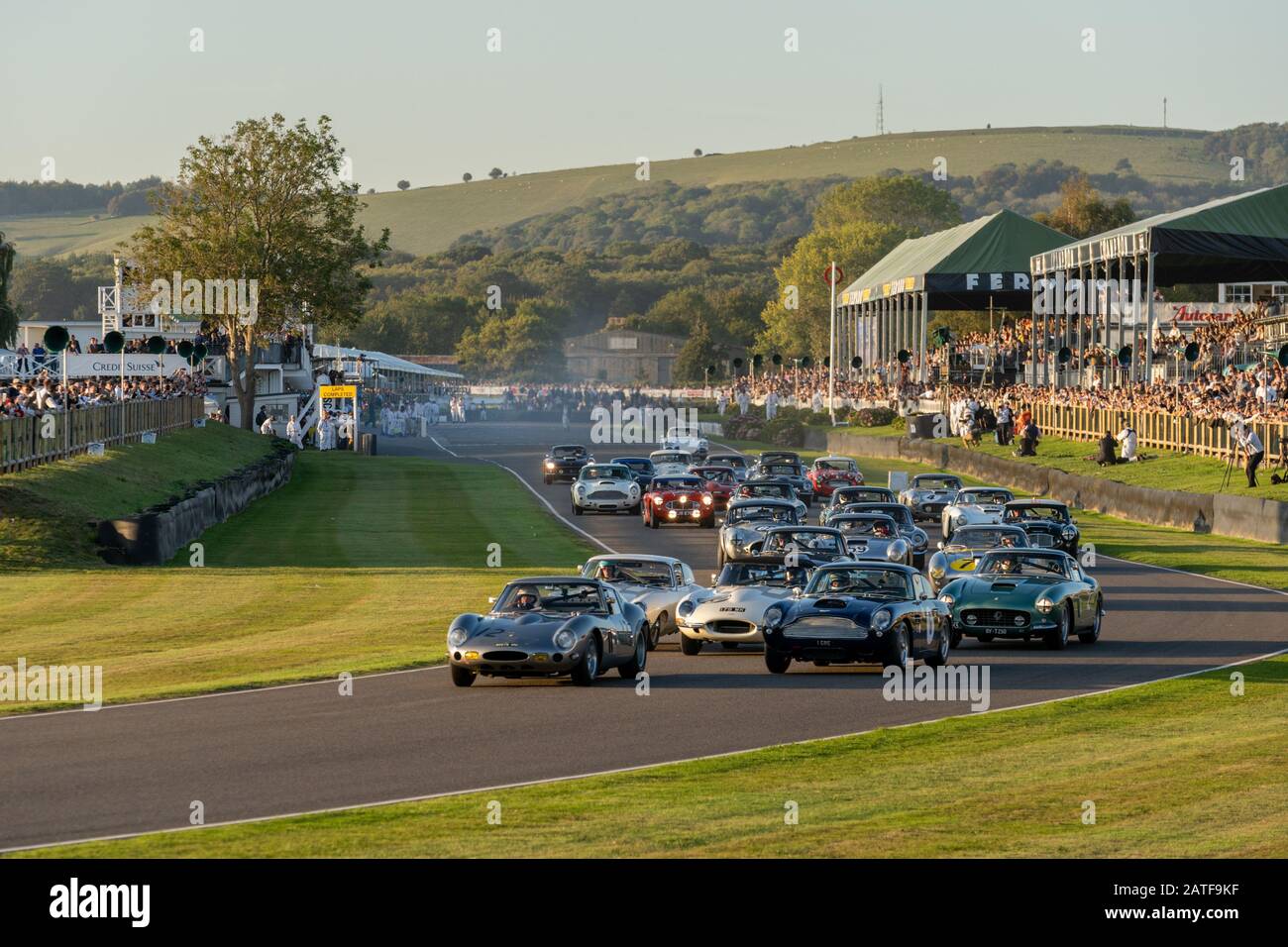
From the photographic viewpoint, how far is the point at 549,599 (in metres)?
21.5

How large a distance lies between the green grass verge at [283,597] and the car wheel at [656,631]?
2793mm

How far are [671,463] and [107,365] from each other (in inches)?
742

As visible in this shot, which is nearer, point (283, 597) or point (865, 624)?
point (865, 624)

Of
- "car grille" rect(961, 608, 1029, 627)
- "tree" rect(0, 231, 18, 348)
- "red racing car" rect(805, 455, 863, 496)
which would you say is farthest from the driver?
"tree" rect(0, 231, 18, 348)

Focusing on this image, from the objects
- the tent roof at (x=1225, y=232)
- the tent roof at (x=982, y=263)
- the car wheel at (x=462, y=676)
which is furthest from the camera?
the tent roof at (x=982, y=263)

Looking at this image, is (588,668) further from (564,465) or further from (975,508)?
(564,465)

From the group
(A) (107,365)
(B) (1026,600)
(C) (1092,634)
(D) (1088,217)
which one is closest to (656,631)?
(B) (1026,600)

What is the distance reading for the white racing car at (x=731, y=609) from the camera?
23672 mm

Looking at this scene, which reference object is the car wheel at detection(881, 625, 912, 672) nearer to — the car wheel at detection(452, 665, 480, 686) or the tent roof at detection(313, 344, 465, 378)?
the car wheel at detection(452, 665, 480, 686)

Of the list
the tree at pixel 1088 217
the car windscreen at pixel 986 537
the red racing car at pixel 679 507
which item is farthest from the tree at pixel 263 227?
the tree at pixel 1088 217

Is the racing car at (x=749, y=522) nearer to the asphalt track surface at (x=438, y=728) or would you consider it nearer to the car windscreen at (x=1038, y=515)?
the car windscreen at (x=1038, y=515)

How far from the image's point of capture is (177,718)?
1806 centimetres
